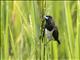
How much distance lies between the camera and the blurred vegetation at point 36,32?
6.55 ft

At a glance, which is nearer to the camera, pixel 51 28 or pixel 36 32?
pixel 36 32

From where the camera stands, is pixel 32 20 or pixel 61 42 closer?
pixel 32 20

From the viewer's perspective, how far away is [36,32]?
213 centimetres

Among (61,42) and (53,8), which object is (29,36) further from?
(53,8)

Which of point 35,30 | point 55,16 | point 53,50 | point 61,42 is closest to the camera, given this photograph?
point 35,30

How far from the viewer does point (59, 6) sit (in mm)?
2971

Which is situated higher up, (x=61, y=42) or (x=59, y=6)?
(x=59, y=6)

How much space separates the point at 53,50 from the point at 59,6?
0.76m

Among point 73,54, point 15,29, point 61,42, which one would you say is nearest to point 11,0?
point 15,29

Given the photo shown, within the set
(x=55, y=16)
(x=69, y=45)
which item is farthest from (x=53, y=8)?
(x=69, y=45)

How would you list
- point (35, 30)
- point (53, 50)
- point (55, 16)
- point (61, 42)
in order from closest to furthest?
1. point (35, 30)
2. point (53, 50)
3. point (61, 42)
4. point (55, 16)

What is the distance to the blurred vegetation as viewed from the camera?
1996mm

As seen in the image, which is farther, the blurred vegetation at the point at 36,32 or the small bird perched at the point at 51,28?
the small bird perched at the point at 51,28

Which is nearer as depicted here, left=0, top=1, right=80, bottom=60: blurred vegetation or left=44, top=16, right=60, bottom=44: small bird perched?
left=0, top=1, right=80, bottom=60: blurred vegetation
